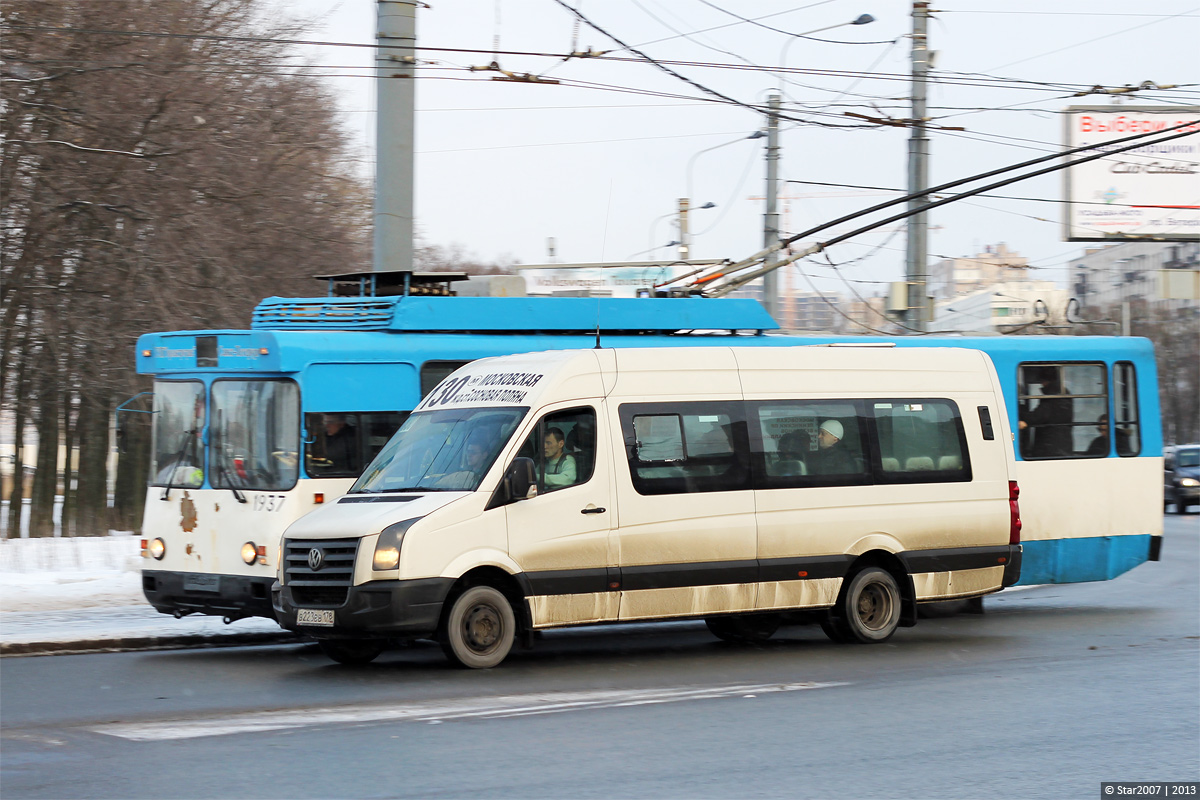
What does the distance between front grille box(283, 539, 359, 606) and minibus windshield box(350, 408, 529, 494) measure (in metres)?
0.75

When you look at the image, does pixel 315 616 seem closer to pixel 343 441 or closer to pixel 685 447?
pixel 343 441

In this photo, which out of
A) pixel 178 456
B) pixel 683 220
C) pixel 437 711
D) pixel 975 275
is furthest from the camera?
pixel 975 275

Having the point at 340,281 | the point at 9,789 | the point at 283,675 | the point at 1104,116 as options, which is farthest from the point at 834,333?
the point at 1104,116

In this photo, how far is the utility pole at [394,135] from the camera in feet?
49.7

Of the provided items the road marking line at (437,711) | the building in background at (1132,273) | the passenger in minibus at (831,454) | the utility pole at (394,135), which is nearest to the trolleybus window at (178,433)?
the utility pole at (394,135)

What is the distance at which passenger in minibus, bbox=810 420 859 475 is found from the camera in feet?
38.8

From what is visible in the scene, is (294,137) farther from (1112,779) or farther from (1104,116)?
(1104,116)

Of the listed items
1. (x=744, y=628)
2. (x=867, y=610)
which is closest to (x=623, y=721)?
(x=744, y=628)

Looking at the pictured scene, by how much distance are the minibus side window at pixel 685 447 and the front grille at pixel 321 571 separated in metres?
2.32

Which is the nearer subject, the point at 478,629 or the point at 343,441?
the point at 478,629

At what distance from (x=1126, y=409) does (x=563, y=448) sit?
7.65 meters

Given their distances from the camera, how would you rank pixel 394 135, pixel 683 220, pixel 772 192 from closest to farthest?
pixel 394 135
pixel 772 192
pixel 683 220

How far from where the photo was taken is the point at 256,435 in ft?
38.5

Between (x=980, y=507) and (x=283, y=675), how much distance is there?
6.17 meters
